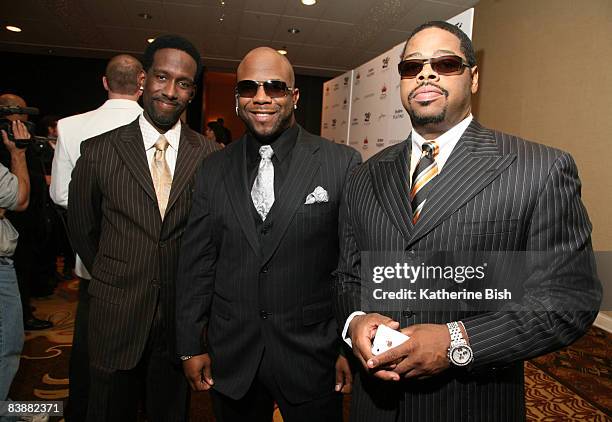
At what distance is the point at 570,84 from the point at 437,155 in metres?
4.48

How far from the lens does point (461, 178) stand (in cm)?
116

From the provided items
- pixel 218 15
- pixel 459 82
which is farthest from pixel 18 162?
pixel 218 15

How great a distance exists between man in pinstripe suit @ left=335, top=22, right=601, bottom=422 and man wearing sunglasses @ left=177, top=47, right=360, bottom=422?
0.24 m

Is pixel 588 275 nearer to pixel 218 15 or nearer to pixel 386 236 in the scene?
pixel 386 236

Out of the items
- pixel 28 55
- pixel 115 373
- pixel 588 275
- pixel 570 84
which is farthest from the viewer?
pixel 28 55

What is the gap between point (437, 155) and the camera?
1286mm

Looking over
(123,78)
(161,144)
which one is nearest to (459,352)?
(161,144)

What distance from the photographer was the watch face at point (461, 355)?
1034mm

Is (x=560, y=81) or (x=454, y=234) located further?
(x=560, y=81)

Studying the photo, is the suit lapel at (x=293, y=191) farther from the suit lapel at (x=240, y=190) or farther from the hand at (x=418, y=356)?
the hand at (x=418, y=356)

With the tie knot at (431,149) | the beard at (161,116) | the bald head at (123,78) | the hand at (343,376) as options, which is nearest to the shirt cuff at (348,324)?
the hand at (343,376)

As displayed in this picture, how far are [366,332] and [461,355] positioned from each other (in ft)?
0.75

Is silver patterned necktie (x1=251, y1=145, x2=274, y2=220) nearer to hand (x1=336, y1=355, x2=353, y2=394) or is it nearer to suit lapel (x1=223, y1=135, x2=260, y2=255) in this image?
suit lapel (x1=223, y1=135, x2=260, y2=255)

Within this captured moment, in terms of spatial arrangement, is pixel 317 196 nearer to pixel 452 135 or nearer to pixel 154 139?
pixel 452 135
